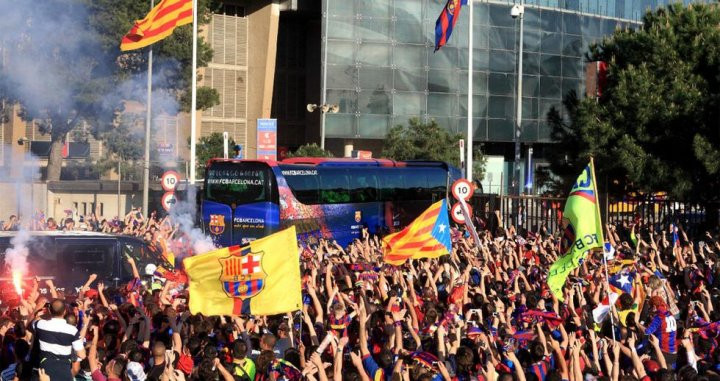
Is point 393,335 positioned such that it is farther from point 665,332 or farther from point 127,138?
point 127,138

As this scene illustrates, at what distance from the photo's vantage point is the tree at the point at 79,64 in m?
22.4

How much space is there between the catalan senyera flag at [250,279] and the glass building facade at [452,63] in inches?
1545

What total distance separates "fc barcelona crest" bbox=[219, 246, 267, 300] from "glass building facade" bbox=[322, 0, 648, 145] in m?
39.3

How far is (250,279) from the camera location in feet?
35.9

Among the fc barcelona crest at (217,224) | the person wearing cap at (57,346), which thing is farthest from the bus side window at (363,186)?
the person wearing cap at (57,346)

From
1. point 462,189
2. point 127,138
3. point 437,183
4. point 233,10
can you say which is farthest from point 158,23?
point 233,10

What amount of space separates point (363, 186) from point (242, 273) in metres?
16.8

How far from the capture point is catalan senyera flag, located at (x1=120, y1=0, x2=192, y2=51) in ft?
95.8

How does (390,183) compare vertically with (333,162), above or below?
below

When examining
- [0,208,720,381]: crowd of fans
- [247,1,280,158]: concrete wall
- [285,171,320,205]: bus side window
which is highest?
[247,1,280,158]: concrete wall

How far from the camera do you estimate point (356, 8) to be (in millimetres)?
50719

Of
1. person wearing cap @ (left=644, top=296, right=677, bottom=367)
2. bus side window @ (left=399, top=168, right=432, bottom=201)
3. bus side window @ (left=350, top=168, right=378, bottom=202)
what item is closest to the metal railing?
bus side window @ (left=399, top=168, right=432, bottom=201)

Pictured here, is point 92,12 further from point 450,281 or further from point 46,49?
point 450,281

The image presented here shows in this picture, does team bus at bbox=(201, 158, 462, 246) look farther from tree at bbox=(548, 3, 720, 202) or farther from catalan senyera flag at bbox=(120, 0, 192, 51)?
tree at bbox=(548, 3, 720, 202)
